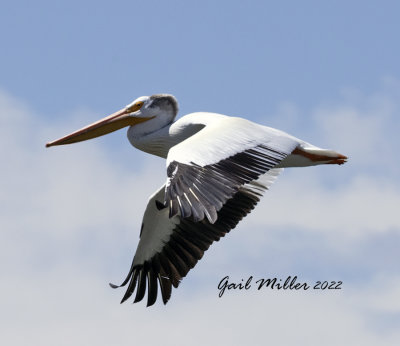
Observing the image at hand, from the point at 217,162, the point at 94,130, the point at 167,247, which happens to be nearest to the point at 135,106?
the point at 94,130

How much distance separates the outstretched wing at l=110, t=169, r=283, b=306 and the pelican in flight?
1 cm

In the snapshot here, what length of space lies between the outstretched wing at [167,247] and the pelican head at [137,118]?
3.27ft

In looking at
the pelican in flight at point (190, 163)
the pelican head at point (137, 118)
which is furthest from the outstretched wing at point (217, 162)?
the pelican head at point (137, 118)

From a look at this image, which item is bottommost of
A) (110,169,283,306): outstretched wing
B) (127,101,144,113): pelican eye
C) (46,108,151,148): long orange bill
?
(110,169,283,306): outstretched wing

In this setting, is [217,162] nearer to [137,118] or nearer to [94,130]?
[137,118]

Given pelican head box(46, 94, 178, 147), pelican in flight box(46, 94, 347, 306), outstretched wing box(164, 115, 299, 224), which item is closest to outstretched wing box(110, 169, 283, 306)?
pelican in flight box(46, 94, 347, 306)

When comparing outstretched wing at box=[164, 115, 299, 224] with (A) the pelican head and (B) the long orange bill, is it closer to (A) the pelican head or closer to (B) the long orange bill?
(A) the pelican head

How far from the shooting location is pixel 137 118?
40.2ft

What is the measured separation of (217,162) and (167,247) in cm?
266

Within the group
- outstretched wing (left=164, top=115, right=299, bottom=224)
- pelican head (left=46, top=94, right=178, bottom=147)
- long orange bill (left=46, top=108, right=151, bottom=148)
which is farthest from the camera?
long orange bill (left=46, top=108, right=151, bottom=148)

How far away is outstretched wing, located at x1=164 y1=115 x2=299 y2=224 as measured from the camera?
916cm

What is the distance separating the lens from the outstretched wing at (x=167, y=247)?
12.2 m

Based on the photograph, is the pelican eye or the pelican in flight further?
the pelican eye

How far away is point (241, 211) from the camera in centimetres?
1240
